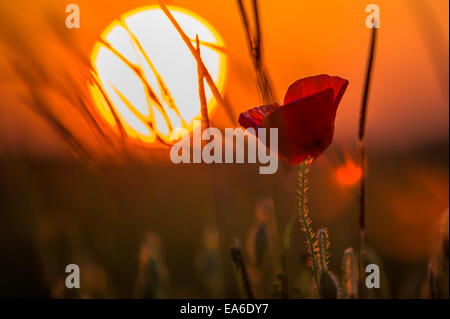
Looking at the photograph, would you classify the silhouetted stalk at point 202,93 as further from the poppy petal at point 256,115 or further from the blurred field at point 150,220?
the blurred field at point 150,220

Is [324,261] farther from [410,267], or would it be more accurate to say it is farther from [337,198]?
[337,198]

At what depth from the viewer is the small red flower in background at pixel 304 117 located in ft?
1.86

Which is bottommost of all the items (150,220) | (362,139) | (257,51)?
(150,220)

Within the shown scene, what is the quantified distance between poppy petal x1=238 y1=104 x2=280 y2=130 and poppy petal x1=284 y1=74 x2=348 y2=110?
2.1 inches

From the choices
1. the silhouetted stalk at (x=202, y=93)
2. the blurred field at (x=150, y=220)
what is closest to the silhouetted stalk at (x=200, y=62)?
the silhouetted stalk at (x=202, y=93)

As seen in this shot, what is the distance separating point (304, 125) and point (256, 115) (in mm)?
63

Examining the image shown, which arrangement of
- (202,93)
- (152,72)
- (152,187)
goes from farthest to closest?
(152,187) < (152,72) < (202,93)

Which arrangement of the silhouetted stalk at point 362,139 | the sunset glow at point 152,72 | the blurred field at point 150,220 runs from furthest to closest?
the blurred field at point 150,220, the sunset glow at point 152,72, the silhouetted stalk at point 362,139

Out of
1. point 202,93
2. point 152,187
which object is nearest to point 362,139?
point 202,93

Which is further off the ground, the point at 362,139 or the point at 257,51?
the point at 257,51

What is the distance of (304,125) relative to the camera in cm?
60

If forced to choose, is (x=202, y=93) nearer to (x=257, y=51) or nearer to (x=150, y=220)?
(x=257, y=51)

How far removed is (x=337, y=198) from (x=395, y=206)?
0.93ft

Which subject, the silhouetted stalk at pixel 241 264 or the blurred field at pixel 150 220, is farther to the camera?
the blurred field at pixel 150 220
